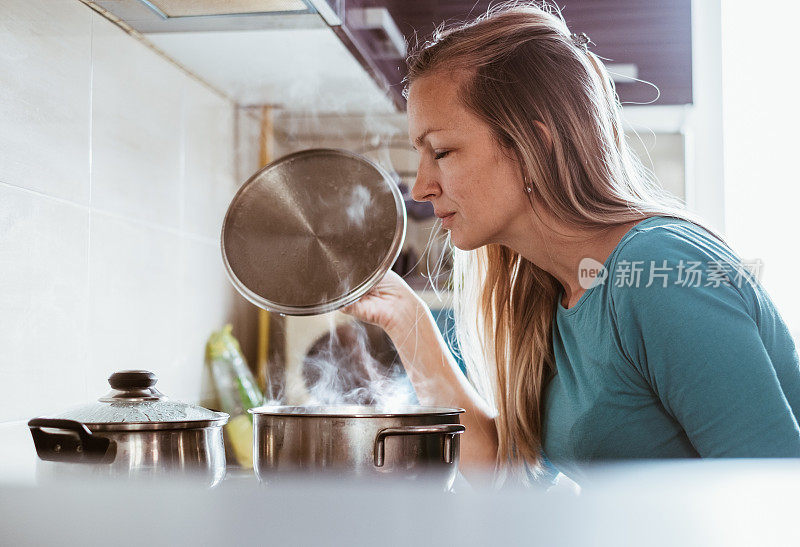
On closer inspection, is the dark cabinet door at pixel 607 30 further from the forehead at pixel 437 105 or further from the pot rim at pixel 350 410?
the pot rim at pixel 350 410

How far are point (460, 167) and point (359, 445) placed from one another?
46cm

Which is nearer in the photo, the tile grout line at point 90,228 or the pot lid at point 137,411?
the pot lid at point 137,411

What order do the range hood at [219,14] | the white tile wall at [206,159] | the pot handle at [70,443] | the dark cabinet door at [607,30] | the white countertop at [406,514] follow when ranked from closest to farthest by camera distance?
the white countertop at [406,514] < the pot handle at [70,443] < the range hood at [219,14] < the dark cabinet door at [607,30] < the white tile wall at [206,159]

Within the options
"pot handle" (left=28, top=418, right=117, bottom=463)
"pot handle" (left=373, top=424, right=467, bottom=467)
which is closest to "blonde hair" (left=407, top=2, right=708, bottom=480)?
"pot handle" (left=373, top=424, right=467, bottom=467)

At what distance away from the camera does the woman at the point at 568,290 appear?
29.3 inches

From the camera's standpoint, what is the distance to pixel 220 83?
5.79ft

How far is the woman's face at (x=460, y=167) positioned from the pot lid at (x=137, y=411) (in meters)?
0.44

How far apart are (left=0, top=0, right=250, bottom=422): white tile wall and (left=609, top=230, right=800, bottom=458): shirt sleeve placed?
0.77m

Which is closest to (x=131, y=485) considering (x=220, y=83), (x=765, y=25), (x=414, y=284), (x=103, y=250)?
(x=103, y=250)

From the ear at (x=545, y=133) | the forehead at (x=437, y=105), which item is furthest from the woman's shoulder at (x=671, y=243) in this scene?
the forehead at (x=437, y=105)

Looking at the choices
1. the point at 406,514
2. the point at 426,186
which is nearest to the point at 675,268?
the point at 426,186

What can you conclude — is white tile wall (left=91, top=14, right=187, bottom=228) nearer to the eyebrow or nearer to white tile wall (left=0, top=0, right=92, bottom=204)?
white tile wall (left=0, top=0, right=92, bottom=204)

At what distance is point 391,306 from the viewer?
112cm

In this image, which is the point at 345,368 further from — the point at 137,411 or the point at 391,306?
the point at 137,411
